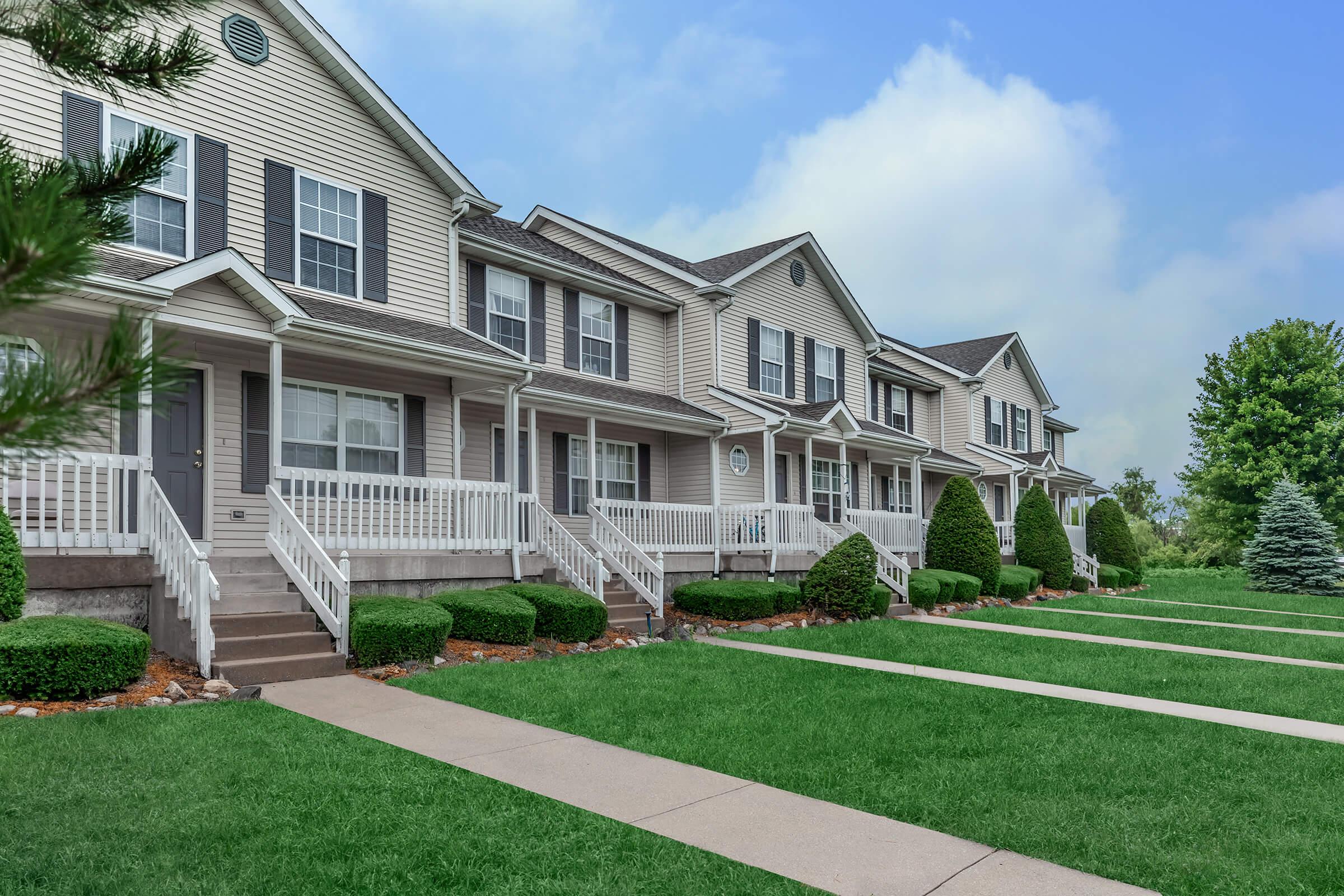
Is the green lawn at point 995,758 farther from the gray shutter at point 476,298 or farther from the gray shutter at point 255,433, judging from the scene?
the gray shutter at point 476,298

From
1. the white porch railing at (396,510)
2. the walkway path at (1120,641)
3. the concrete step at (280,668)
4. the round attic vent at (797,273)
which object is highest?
the round attic vent at (797,273)

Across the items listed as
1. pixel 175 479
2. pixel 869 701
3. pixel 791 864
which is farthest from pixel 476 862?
pixel 175 479

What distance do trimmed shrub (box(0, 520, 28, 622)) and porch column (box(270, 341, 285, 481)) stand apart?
291 centimetres

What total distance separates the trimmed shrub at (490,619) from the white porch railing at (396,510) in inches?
48.0

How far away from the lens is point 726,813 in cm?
550

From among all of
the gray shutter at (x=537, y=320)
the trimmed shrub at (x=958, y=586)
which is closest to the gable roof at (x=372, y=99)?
the gray shutter at (x=537, y=320)

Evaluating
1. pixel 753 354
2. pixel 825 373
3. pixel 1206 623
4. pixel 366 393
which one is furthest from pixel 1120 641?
pixel 366 393

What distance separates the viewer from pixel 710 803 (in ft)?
18.7

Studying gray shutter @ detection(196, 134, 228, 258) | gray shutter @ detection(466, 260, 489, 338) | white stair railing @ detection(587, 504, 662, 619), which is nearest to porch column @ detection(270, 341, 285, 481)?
gray shutter @ detection(196, 134, 228, 258)

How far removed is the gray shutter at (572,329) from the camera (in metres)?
17.8

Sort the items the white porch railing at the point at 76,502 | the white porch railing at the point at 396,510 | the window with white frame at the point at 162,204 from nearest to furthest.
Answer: the white porch railing at the point at 76,502
the window with white frame at the point at 162,204
the white porch railing at the point at 396,510

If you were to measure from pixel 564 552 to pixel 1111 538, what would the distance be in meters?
21.1

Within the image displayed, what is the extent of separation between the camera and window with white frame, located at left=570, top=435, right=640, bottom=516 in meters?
17.5

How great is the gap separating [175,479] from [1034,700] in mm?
10003
